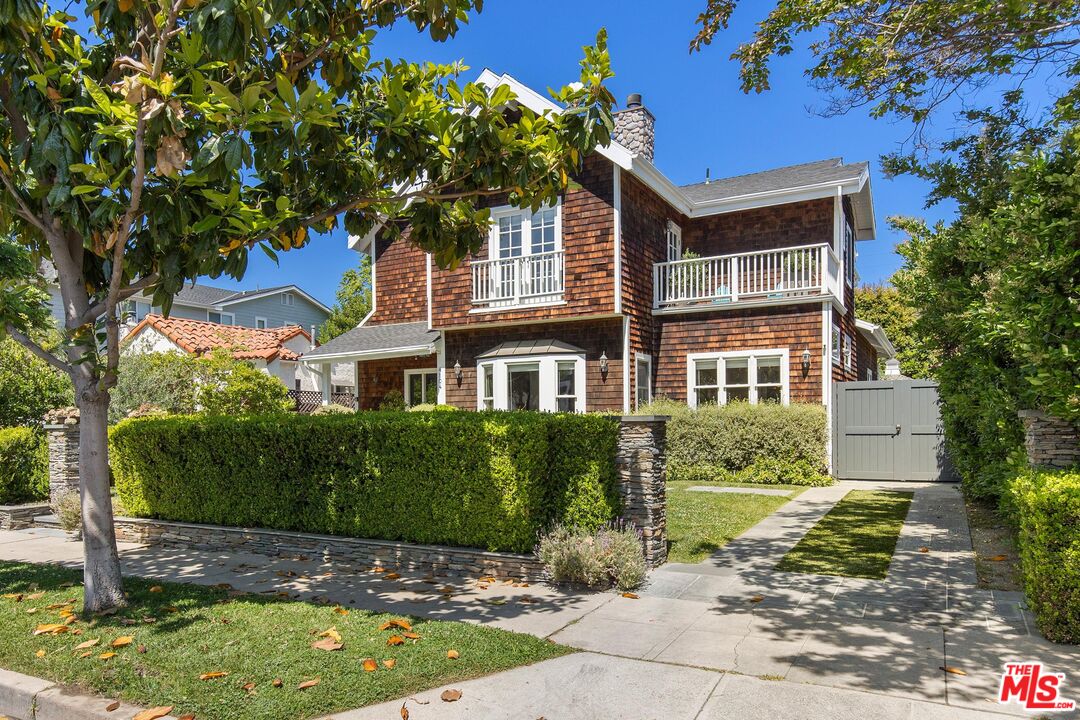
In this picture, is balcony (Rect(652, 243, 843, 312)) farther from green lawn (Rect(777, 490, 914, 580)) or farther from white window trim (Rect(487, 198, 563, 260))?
green lawn (Rect(777, 490, 914, 580))

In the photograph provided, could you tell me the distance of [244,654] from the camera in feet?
14.2

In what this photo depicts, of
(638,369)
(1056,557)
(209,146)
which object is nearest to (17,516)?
(209,146)

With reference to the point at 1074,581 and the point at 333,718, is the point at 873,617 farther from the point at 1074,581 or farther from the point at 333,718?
the point at 333,718

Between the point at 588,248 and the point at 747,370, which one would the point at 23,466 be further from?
the point at 747,370

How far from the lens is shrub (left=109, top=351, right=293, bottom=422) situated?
13.0 m

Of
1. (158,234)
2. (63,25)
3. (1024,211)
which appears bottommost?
(158,234)

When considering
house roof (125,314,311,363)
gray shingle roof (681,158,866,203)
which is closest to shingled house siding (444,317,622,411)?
gray shingle roof (681,158,866,203)

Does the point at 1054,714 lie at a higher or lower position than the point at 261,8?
lower

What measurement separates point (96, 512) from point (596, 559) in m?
4.02

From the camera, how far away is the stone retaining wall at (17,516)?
9.55m

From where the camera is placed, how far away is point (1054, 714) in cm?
349

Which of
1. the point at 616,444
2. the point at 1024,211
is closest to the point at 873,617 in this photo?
the point at 616,444

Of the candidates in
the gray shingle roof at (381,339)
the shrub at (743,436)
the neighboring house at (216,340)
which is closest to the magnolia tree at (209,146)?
the shrub at (743,436)

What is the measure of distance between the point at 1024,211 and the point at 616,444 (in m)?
3.85
